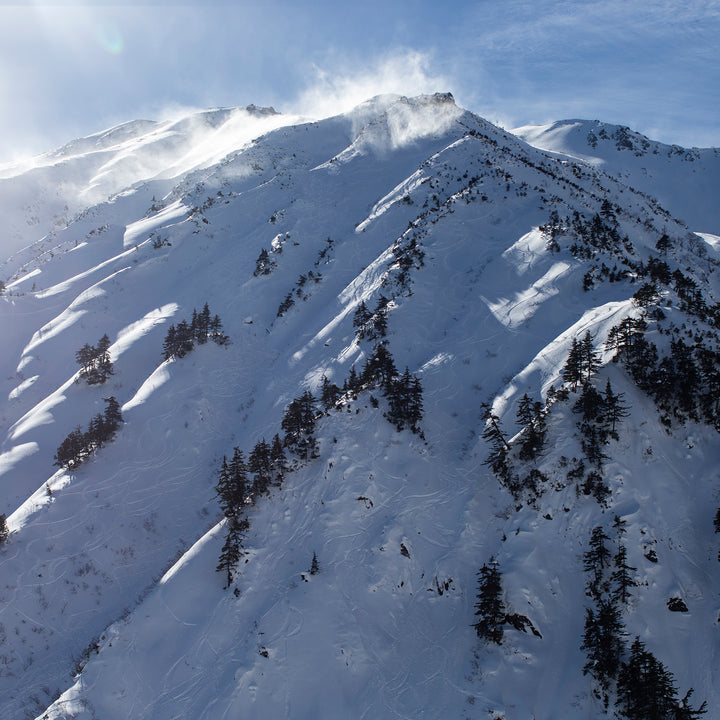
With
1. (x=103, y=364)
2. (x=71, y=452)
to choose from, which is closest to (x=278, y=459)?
(x=71, y=452)

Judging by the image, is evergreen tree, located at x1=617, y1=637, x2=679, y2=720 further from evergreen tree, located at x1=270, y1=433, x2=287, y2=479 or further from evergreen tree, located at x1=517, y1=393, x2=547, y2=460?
evergreen tree, located at x1=270, y1=433, x2=287, y2=479

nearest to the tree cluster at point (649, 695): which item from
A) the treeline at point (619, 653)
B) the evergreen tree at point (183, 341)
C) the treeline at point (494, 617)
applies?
the treeline at point (619, 653)

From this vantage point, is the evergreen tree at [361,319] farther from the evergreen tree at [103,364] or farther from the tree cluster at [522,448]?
the evergreen tree at [103,364]

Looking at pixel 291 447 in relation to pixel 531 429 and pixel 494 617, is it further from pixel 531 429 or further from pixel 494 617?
pixel 494 617

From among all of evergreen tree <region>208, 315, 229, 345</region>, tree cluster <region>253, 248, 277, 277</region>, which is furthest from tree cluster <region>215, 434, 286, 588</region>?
tree cluster <region>253, 248, 277, 277</region>

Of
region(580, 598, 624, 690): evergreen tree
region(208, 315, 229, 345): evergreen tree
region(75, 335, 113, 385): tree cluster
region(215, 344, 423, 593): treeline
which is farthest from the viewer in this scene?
region(208, 315, 229, 345): evergreen tree

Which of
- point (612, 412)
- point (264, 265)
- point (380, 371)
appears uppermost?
point (264, 265)
